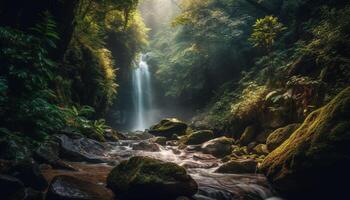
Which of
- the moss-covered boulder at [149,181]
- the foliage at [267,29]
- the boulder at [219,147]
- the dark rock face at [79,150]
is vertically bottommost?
the moss-covered boulder at [149,181]

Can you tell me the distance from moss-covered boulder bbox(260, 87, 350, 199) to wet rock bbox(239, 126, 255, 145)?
5016mm

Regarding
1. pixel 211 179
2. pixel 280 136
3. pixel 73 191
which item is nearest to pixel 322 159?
pixel 211 179

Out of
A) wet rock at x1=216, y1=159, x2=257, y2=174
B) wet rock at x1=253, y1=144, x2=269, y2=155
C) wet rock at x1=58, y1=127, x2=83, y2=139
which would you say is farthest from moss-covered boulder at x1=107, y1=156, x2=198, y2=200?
wet rock at x1=253, y1=144, x2=269, y2=155

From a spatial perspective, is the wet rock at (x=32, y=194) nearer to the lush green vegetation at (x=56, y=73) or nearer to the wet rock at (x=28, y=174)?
the wet rock at (x=28, y=174)

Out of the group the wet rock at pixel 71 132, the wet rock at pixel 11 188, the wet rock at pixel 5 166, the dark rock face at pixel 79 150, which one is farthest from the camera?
the wet rock at pixel 71 132

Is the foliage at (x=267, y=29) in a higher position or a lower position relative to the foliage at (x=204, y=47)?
lower

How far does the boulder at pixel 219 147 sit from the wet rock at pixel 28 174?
24.5 feet

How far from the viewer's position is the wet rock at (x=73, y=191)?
5074mm

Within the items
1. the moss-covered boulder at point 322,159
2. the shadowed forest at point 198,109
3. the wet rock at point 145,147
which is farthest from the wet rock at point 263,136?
the moss-covered boulder at point 322,159

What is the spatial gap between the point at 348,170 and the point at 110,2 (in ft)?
40.4

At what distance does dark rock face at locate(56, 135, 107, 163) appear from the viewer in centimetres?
892

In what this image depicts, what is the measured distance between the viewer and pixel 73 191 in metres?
5.21

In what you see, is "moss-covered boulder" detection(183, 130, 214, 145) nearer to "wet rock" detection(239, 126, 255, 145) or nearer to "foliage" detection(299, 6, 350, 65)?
"wet rock" detection(239, 126, 255, 145)

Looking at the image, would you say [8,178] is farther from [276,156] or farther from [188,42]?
[188,42]
